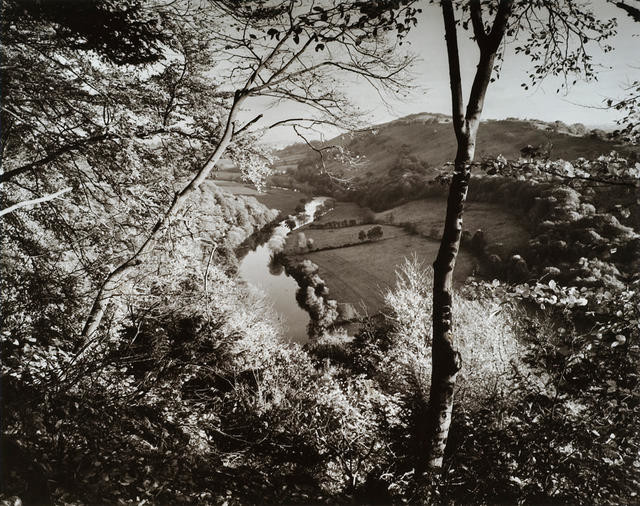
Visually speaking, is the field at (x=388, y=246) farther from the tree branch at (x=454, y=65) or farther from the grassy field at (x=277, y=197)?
the tree branch at (x=454, y=65)

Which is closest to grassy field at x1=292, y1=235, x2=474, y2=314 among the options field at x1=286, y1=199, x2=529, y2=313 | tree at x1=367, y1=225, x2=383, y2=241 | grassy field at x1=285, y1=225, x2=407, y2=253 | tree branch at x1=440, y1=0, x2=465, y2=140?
field at x1=286, y1=199, x2=529, y2=313

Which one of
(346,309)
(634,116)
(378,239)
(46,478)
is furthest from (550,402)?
(378,239)

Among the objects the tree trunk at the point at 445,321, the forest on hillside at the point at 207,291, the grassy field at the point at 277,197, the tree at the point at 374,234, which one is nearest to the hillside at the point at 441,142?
the grassy field at the point at 277,197

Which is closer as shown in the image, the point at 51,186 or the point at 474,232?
the point at 51,186

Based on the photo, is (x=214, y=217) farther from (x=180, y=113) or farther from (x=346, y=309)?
(x=346, y=309)

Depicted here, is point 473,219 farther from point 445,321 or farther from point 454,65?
point 445,321

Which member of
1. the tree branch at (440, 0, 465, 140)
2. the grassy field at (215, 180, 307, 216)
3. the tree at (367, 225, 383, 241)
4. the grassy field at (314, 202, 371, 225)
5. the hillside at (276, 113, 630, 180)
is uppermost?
A: the hillside at (276, 113, 630, 180)

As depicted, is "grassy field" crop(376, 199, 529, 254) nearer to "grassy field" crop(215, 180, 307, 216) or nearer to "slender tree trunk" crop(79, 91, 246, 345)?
"grassy field" crop(215, 180, 307, 216)
